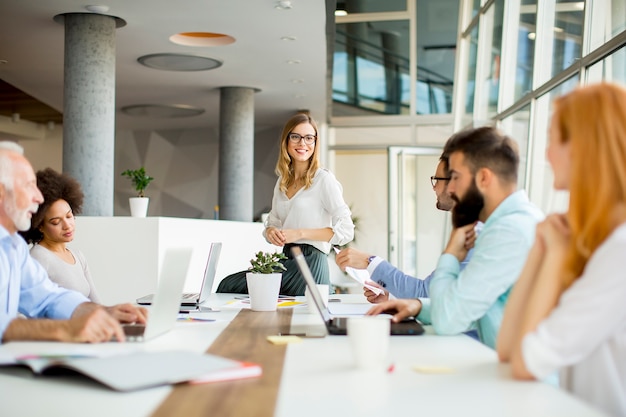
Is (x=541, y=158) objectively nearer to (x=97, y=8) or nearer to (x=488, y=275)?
(x=97, y=8)

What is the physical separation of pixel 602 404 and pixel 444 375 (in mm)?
327

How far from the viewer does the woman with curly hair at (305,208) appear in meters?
3.53

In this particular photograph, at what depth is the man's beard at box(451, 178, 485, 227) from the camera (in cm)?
225

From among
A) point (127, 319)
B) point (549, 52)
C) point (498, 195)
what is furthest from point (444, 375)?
point (549, 52)

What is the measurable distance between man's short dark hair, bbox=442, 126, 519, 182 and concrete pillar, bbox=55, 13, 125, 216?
4997mm

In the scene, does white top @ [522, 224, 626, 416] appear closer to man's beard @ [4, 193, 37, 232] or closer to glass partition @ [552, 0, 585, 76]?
man's beard @ [4, 193, 37, 232]

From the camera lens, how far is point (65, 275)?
312 centimetres

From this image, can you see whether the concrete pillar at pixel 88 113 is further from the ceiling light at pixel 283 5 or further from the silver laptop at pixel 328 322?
the silver laptop at pixel 328 322

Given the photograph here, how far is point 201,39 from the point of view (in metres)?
8.27

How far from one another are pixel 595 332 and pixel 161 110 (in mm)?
11711

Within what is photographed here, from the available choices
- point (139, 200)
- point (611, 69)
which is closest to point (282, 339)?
point (611, 69)

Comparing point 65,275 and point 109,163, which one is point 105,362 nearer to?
point 65,275

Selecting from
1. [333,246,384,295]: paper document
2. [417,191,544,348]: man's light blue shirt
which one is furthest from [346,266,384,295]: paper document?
[417,191,544,348]: man's light blue shirt

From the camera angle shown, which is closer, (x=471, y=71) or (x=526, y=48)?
(x=526, y=48)
